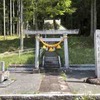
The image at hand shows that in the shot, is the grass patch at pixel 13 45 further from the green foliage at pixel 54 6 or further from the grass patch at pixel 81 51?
the grass patch at pixel 81 51

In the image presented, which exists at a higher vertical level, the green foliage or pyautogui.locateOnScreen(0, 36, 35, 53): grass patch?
the green foliage

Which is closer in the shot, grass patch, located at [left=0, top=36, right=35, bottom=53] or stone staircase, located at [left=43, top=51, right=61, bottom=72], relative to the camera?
stone staircase, located at [left=43, top=51, right=61, bottom=72]

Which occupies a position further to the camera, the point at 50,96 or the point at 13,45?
the point at 13,45

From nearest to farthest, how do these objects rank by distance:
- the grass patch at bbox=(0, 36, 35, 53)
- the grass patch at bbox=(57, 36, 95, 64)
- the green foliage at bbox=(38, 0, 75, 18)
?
the grass patch at bbox=(57, 36, 95, 64)
the grass patch at bbox=(0, 36, 35, 53)
the green foliage at bbox=(38, 0, 75, 18)

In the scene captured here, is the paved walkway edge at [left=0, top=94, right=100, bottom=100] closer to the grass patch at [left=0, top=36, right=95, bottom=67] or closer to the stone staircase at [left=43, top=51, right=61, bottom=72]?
the stone staircase at [left=43, top=51, right=61, bottom=72]

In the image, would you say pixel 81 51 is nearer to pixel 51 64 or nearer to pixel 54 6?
pixel 51 64

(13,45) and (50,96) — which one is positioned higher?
(13,45)

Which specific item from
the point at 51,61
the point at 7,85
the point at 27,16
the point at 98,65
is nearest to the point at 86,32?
the point at 27,16

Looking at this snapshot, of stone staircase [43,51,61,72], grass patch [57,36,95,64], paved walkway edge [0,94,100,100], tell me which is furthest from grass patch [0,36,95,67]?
paved walkway edge [0,94,100,100]

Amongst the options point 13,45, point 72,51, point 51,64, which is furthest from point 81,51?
point 13,45

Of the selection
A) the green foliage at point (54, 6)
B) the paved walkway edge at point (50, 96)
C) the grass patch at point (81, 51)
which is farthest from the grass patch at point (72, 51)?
the paved walkway edge at point (50, 96)

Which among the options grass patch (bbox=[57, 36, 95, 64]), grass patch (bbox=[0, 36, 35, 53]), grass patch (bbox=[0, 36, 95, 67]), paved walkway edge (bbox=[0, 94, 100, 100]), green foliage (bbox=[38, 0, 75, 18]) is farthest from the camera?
green foliage (bbox=[38, 0, 75, 18])

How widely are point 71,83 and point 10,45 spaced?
657 inches

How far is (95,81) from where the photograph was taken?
1112 cm
